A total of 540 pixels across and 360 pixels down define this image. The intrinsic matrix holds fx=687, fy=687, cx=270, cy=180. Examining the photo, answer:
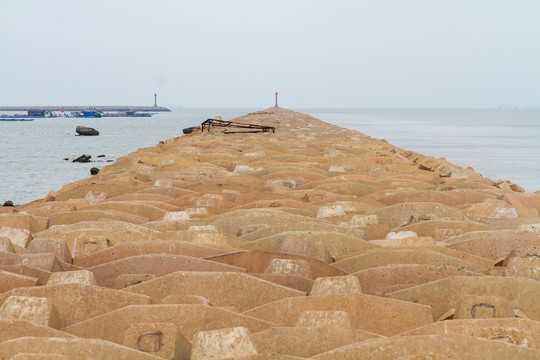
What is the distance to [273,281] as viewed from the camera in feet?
10.9

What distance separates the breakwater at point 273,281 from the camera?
2.33m

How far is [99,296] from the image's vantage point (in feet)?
9.63

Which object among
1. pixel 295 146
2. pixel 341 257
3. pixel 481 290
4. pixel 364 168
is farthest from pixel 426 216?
pixel 295 146

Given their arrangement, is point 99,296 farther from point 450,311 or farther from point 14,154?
point 14,154

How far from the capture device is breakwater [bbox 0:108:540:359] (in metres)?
2.33

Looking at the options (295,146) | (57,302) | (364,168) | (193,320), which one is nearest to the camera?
(193,320)

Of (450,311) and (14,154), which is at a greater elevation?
(450,311)

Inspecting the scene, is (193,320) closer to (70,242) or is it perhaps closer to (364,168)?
(70,242)

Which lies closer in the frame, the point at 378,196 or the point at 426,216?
the point at 426,216

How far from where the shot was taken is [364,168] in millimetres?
10375

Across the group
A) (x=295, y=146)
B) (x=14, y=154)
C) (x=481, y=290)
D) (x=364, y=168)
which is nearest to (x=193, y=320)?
(x=481, y=290)

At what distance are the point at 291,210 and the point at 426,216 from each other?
1.10 metres

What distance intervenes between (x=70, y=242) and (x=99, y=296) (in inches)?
55.0

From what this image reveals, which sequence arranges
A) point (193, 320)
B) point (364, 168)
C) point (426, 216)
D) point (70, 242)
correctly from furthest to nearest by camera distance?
point (364, 168), point (426, 216), point (70, 242), point (193, 320)
